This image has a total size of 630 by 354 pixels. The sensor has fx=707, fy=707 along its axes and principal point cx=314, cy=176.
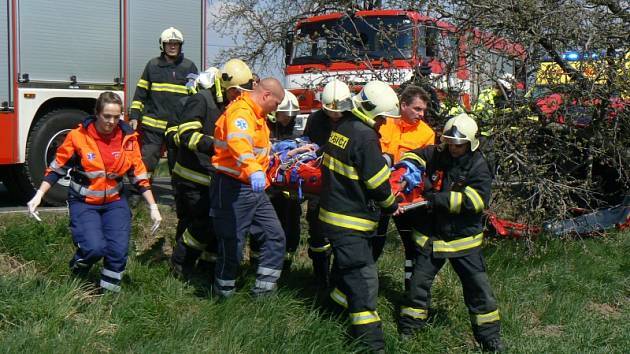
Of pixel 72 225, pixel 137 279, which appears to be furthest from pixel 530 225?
pixel 72 225

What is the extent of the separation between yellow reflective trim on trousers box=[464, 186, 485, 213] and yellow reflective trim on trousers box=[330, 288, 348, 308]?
3.37ft

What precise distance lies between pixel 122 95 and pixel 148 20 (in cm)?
97

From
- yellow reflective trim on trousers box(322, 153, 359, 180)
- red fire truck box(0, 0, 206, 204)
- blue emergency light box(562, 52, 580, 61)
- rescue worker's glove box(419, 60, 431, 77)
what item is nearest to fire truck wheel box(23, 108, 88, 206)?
red fire truck box(0, 0, 206, 204)

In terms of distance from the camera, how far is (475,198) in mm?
4531

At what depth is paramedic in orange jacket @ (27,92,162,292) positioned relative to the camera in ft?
14.9

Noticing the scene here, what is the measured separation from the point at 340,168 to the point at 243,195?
753 millimetres

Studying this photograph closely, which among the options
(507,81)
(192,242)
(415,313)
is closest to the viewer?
(415,313)

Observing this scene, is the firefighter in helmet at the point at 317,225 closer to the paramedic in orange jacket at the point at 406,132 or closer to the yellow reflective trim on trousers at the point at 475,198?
the paramedic in orange jacket at the point at 406,132

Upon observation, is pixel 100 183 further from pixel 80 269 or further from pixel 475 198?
pixel 475 198

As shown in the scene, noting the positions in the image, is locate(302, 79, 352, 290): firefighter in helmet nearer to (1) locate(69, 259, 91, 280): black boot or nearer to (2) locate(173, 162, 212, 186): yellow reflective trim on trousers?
(2) locate(173, 162, 212, 186): yellow reflective trim on trousers

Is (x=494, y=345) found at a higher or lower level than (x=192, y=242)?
lower

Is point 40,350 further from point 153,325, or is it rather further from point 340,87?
point 340,87

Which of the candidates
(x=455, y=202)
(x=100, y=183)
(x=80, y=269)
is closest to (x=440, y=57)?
(x=455, y=202)

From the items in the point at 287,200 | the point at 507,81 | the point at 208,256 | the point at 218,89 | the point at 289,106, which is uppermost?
the point at 507,81
